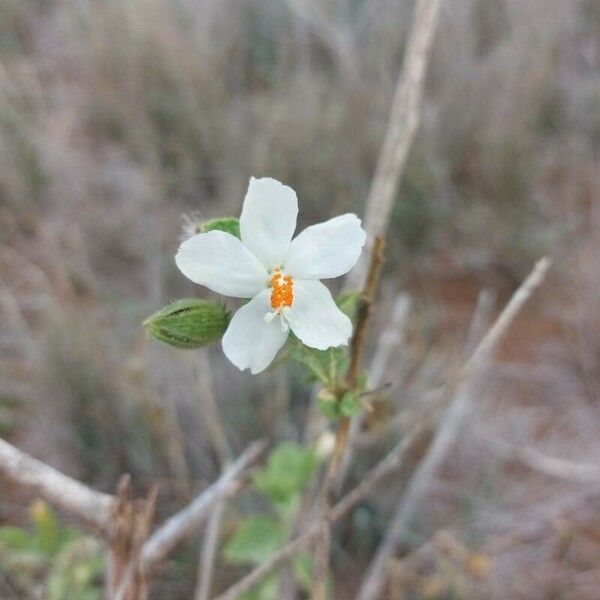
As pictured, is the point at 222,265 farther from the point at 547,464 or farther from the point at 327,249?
the point at 547,464

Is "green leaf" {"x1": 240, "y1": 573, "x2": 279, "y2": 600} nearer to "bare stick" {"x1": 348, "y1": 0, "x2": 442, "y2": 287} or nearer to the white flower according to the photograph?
"bare stick" {"x1": 348, "y1": 0, "x2": 442, "y2": 287}

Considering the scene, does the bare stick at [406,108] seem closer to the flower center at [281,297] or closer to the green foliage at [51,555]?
the flower center at [281,297]

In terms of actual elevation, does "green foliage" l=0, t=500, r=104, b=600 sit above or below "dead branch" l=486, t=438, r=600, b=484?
below

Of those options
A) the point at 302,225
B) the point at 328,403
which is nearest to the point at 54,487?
the point at 328,403

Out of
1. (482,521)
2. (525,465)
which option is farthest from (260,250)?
(525,465)

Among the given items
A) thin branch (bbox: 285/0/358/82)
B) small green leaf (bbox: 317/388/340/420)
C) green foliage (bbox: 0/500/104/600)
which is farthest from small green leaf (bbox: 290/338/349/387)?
thin branch (bbox: 285/0/358/82)

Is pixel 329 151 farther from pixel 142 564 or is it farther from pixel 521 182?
pixel 142 564

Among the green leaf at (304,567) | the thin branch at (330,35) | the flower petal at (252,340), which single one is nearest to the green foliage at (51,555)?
the green leaf at (304,567)
